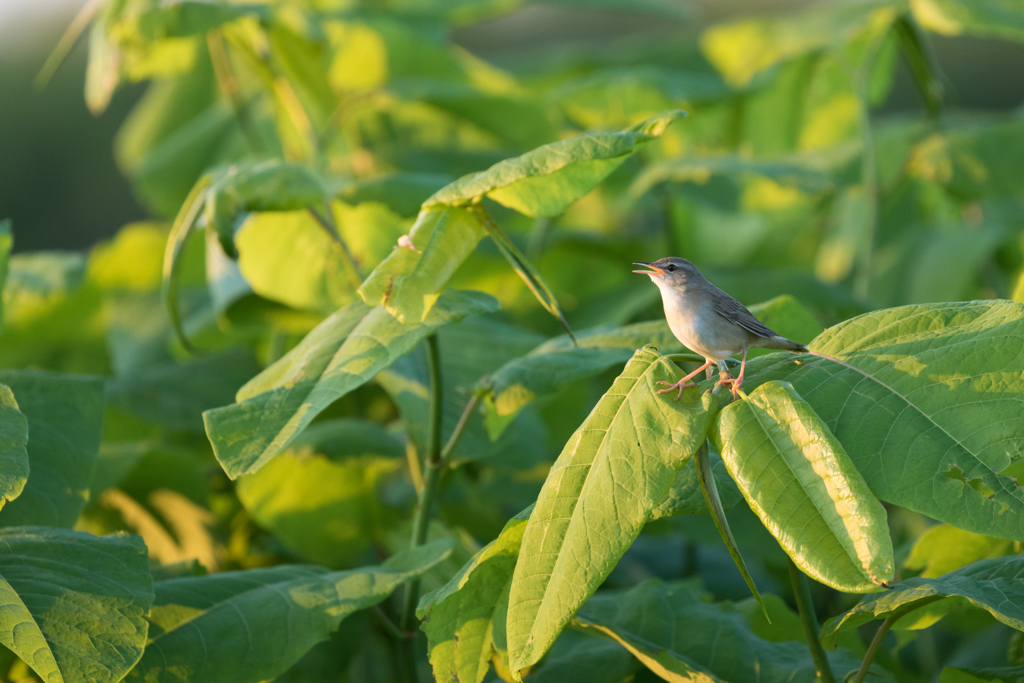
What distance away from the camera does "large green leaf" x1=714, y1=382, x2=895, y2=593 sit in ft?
0.95

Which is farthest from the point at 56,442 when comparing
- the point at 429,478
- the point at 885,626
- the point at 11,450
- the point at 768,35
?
the point at 768,35

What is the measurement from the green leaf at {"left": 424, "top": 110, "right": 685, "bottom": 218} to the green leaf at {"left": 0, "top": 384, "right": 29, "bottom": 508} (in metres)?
0.22

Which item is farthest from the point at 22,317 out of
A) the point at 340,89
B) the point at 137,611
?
the point at 137,611

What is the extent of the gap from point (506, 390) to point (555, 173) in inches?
4.8

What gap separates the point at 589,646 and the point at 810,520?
0.90 ft

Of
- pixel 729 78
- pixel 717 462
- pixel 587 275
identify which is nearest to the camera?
pixel 717 462

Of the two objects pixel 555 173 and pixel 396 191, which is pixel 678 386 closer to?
pixel 555 173

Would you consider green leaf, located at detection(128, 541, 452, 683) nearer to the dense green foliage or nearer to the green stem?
the dense green foliage

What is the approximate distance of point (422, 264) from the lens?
1.25 ft

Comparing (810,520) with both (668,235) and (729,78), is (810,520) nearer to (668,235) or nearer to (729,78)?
(668,235)

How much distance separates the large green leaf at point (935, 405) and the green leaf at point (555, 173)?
0.37 feet

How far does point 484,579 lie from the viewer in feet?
1.33

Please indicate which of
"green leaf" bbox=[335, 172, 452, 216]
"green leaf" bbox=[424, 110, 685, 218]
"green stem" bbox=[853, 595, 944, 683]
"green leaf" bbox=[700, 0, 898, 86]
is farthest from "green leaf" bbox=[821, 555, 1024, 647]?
"green leaf" bbox=[700, 0, 898, 86]

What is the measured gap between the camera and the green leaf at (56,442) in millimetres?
489
